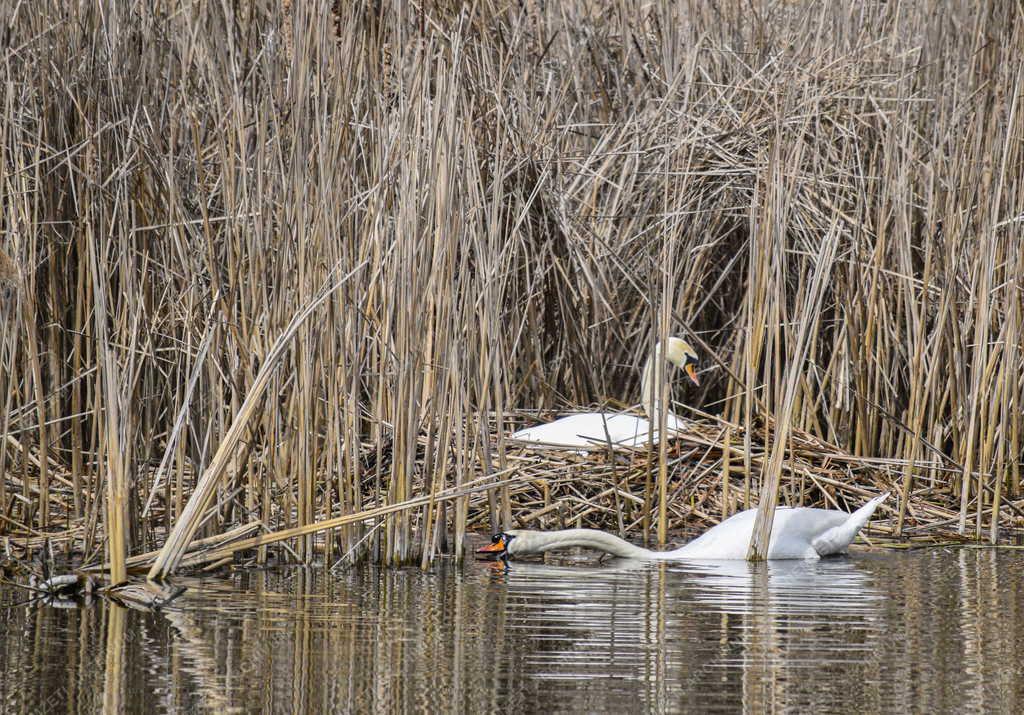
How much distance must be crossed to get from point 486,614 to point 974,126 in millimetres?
4264

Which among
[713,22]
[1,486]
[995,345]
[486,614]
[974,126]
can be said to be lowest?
[486,614]

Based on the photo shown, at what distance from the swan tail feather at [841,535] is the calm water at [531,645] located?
1.90 ft

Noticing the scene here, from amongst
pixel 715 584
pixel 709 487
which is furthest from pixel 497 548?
pixel 709 487

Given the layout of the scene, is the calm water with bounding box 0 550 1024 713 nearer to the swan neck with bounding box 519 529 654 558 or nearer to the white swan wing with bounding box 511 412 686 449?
the swan neck with bounding box 519 529 654 558

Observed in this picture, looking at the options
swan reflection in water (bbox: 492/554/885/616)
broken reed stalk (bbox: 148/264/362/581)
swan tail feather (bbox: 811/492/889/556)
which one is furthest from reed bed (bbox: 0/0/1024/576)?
swan tail feather (bbox: 811/492/889/556)

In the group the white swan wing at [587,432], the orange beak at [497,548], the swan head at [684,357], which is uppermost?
the swan head at [684,357]

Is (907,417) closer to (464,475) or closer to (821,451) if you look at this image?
(821,451)

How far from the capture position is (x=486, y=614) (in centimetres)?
483

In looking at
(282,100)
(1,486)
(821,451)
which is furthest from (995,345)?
(1,486)

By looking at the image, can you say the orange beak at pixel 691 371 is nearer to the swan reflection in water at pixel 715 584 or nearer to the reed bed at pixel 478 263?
the reed bed at pixel 478 263

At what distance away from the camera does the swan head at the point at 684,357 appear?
8117 mm

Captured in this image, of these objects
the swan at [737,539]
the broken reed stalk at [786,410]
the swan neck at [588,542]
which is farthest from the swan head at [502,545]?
the broken reed stalk at [786,410]

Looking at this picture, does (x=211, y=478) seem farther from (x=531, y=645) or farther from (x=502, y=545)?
(x=502, y=545)

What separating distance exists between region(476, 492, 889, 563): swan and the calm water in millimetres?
165
